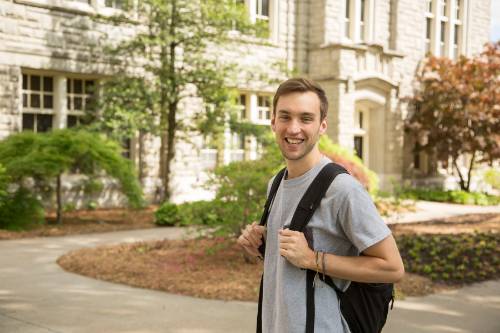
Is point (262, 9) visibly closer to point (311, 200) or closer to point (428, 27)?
point (428, 27)

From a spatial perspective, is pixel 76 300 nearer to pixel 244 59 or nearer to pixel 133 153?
pixel 133 153

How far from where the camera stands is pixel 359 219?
7.22 ft

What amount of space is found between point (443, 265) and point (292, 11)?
39.3 ft

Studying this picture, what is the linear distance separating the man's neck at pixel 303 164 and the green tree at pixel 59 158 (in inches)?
348

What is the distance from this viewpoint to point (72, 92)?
47.0 feet

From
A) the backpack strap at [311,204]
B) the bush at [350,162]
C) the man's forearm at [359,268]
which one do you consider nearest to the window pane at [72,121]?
the bush at [350,162]

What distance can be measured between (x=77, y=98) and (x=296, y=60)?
23.3 ft

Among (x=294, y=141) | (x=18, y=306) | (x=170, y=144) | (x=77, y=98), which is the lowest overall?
(x=18, y=306)

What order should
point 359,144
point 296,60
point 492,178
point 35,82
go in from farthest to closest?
1. point 492,178
2. point 359,144
3. point 296,60
4. point 35,82

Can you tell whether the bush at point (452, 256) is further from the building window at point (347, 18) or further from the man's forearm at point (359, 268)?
the building window at point (347, 18)

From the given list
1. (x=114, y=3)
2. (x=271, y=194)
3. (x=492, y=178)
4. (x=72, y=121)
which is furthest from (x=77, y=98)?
(x=492, y=178)

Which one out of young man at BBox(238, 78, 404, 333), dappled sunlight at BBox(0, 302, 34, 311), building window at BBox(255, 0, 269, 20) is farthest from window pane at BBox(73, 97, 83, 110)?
young man at BBox(238, 78, 404, 333)

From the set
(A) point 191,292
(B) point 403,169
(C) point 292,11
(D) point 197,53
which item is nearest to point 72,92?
(D) point 197,53

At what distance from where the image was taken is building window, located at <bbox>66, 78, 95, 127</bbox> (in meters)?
14.2
